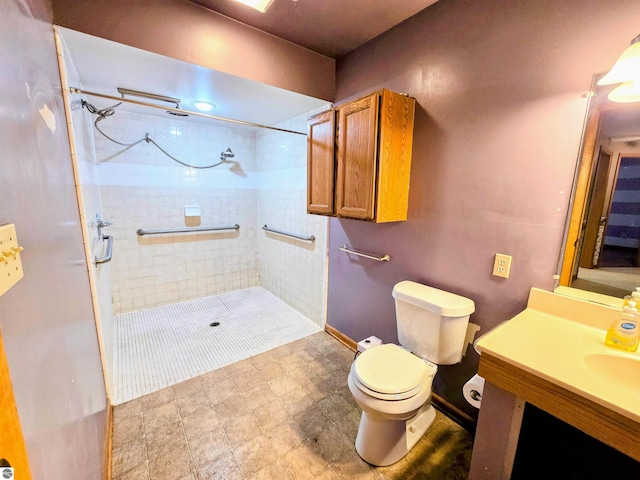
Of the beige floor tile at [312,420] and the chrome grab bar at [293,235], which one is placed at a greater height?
the chrome grab bar at [293,235]

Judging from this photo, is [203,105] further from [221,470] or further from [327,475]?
[327,475]

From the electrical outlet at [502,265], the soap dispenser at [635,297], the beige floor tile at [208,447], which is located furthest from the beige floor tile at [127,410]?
the soap dispenser at [635,297]

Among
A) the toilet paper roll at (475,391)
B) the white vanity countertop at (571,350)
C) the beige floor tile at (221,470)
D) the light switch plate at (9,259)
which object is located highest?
the light switch plate at (9,259)

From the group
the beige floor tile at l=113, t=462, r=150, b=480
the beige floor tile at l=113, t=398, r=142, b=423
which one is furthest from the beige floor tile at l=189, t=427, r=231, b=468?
the beige floor tile at l=113, t=398, r=142, b=423

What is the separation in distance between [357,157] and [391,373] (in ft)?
4.06

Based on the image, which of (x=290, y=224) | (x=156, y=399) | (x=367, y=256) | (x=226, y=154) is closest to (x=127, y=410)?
(x=156, y=399)

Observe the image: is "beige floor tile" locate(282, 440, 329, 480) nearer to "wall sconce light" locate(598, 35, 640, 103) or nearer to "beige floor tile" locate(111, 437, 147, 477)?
"beige floor tile" locate(111, 437, 147, 477)

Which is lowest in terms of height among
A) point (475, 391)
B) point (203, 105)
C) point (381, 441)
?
point (381, 441)

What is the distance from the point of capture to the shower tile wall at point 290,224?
2695mm

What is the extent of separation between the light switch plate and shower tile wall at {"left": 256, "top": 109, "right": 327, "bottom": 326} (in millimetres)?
2076

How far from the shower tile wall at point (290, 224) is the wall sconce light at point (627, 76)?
1886 mm

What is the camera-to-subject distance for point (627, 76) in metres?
0.94

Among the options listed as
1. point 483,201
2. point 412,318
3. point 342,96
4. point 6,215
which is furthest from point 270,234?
point 6,215

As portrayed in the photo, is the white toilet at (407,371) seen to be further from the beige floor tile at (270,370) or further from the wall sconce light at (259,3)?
the wall sconce light at (259,3)
